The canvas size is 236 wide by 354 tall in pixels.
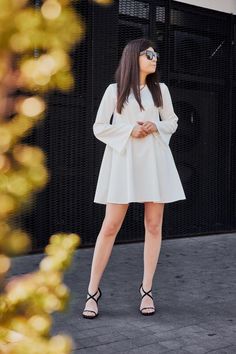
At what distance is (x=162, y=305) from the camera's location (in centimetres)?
431

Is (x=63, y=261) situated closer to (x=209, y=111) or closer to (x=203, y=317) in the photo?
(x=203, y=317)

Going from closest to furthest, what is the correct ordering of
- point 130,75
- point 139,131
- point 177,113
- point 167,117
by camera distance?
point 139,131 < point 130,75 < point 167,117 < point 177,113

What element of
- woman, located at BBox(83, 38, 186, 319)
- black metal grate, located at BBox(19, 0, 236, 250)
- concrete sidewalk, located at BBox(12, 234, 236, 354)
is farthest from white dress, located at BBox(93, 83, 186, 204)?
black metal grate, located at BBox(19, 0, 236, 250)

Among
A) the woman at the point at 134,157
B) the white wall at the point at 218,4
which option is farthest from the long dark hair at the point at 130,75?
the white wall at the point at 218,4

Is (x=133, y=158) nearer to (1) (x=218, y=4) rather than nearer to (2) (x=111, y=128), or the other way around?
(2) (x=111, y=128)

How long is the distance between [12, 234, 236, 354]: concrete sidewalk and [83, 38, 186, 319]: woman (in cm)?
20

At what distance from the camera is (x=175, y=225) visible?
24.0ft

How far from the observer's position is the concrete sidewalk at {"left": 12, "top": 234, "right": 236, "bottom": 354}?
11.3 feet

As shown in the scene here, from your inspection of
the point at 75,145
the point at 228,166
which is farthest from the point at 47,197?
the point at 228,166

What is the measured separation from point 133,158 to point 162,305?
122cm

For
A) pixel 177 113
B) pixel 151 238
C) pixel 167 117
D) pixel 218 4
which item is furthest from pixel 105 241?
pixel 218 4

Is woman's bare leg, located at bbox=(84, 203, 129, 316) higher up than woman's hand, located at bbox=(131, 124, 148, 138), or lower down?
lower down

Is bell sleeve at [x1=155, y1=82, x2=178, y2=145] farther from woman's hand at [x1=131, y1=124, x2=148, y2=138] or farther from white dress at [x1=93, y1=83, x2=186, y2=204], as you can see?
woman's hand at [x1=131, y1=124, x2=148, y2=138]

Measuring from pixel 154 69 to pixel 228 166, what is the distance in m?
4.03
